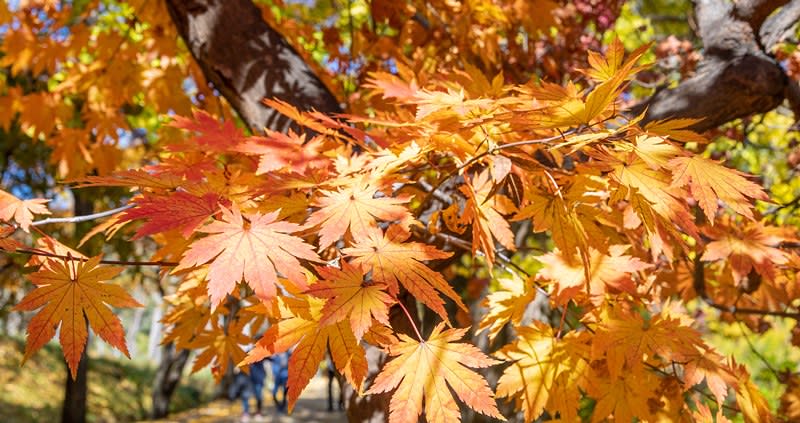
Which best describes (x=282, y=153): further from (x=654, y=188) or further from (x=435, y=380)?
(x=654, y=188)

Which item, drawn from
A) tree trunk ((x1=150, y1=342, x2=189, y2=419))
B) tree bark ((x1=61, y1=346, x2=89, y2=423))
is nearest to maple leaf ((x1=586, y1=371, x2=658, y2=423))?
tree bark ((x1=61, y1=346, x2=89, y2=423))

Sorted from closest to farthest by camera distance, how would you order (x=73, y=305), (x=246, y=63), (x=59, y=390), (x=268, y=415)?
(x=73, y=305), (x=246, y=63), (x=268, y=415), (x=59, y=390)

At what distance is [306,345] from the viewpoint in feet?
3.68

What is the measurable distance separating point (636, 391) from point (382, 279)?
83 centimetres

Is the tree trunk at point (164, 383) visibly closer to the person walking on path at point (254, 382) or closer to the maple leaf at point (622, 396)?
the person walking on path at point (254, 382)

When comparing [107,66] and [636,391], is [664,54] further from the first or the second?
[107,66]

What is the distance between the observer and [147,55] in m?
3.06

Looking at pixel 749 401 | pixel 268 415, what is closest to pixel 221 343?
pixel 749 401

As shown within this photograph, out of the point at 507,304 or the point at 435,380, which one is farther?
the point at 507,304

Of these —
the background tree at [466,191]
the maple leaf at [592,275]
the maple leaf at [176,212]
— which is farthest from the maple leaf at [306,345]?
the maple leaf at [592,275]

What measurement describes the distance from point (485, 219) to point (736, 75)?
1.15 metres

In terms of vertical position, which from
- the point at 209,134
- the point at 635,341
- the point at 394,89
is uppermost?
the point at 394,89

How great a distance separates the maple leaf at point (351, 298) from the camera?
1.02 metres

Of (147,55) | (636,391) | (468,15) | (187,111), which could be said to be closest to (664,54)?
(468,15)
